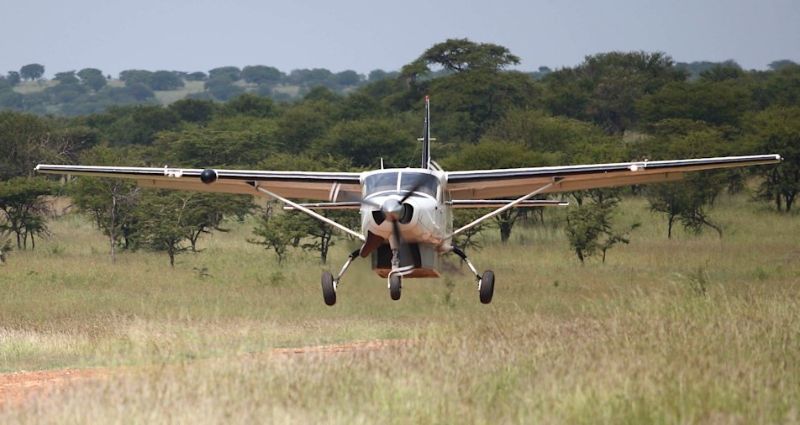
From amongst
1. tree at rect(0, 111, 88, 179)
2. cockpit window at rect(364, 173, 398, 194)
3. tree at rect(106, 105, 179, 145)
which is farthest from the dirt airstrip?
tree at rect(106, 105, 179, 145)

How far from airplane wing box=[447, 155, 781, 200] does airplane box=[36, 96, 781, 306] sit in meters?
0.02

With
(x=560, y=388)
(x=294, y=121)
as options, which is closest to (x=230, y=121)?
(x=294, y=121)

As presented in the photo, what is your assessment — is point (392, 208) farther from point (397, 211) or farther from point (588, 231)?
point (588, 231)

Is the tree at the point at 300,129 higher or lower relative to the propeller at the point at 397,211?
higher

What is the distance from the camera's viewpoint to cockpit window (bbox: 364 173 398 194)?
19859mm

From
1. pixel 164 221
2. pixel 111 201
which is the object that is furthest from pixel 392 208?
pixel 111 201

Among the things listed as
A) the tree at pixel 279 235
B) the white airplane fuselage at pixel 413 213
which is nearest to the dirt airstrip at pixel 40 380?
the white airplane fuselage at pixel 413 213

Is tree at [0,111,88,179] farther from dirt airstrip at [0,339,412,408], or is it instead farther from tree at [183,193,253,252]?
dirt airstrip at [0,339,412,408]

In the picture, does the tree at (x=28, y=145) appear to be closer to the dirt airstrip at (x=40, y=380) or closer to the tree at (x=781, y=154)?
the tree at (x=781, y=154)

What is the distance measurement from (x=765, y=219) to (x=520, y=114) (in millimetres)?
22994

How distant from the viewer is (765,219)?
140 feet

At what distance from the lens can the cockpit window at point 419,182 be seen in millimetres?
19922

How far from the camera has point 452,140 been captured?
69.9 meters

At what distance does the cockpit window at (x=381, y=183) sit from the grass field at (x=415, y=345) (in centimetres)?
207
